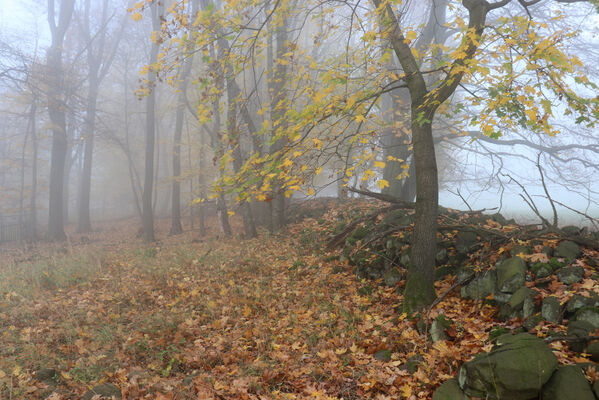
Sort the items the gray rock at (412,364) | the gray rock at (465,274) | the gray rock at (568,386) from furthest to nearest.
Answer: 1. the gray rock at (465,274)
2. the gray rock at (412,364)
3. the gray rock at (568,386)

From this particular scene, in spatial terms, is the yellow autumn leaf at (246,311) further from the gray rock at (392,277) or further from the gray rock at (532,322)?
the gray rock at (532,322)

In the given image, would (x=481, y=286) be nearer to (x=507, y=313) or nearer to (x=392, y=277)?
(x=507, y=313)

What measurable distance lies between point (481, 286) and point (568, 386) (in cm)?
246

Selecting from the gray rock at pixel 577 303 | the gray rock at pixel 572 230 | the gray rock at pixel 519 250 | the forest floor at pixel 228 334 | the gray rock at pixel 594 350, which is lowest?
the forest floor at pixel 228 334

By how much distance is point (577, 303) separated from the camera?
13.4 feet

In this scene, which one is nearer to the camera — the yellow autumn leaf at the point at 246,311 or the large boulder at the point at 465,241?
the yellow autumn leaf at the point at 246,311

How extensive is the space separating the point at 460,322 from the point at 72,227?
27.9 metres

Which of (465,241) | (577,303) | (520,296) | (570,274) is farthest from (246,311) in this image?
(570,274)

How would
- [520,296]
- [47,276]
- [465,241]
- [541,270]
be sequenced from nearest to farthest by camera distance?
[520,296]
[541,270]
[465,241]
[47,276]

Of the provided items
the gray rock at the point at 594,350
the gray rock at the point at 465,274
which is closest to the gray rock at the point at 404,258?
the gray rock at the point at 465,274

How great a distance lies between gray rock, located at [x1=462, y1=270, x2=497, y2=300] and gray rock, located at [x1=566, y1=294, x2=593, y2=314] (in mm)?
1118

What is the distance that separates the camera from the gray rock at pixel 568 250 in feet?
16.9

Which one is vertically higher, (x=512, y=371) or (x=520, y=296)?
(x=520, y=296)

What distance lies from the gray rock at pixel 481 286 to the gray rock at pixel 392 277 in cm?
125
